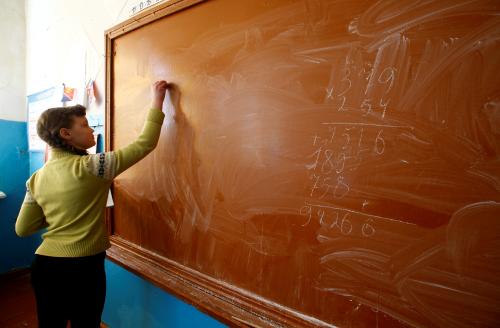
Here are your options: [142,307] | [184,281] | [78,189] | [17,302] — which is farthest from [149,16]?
[17,302]

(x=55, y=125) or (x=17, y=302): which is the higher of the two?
(x=55, y=125)

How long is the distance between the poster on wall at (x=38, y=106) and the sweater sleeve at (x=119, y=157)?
1.29 meters

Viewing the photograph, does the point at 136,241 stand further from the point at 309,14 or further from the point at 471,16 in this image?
the point at 471,16

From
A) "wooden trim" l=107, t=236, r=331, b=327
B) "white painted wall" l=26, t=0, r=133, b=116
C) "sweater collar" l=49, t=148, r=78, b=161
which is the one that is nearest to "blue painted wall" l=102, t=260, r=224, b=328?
"wooden trim" l=107, t=236, r=331, b=327

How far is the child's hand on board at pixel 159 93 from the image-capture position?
1.23 meters

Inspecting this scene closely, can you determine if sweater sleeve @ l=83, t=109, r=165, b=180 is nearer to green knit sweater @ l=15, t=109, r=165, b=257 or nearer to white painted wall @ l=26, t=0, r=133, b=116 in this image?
green knit sweater @ l=15, t=109, r=165, b=257

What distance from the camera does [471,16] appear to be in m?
0.62

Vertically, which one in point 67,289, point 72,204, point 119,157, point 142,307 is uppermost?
point 119,157

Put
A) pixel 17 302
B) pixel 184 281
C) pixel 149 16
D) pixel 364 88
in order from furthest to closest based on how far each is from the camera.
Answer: pixel 17 302 < pixel 149 16 < pixel 184 281 < pixel 364 88

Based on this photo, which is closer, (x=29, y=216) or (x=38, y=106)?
(x=29, y=216)

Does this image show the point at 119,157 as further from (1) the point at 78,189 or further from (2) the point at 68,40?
(2) the point at 68,40

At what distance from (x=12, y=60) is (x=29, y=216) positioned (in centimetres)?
216

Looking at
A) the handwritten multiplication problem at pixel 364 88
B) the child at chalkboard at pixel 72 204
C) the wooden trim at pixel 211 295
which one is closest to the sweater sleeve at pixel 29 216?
the child at chalkboard at pixel 72 204

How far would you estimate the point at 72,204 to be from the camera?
115 centimetres
